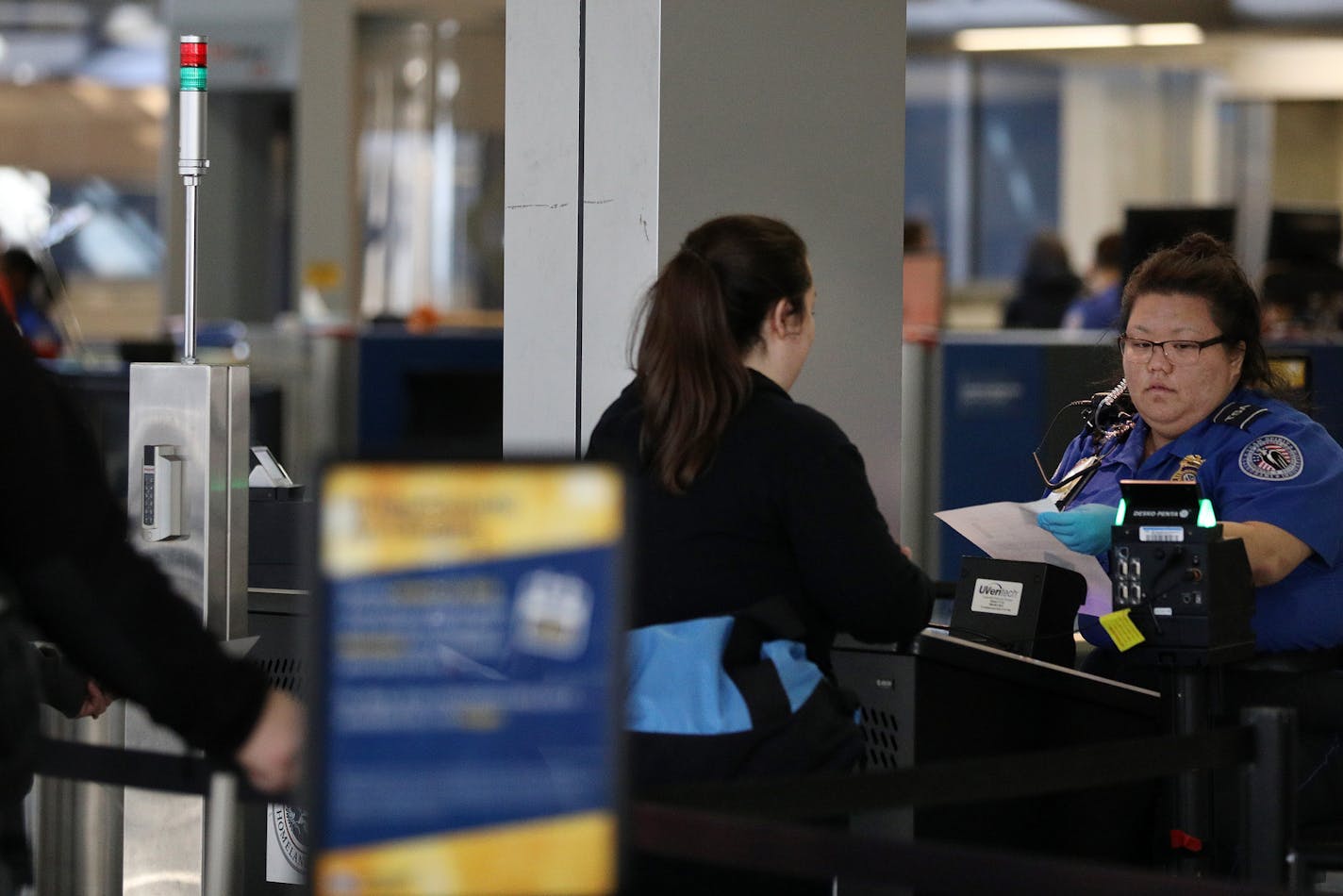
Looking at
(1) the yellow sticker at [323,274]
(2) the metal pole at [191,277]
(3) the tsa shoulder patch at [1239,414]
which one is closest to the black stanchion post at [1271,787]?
(3) the tsa shoulder patch at [1239,414]

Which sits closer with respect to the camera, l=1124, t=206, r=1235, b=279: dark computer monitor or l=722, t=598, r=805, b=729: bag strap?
l=722, t=598, r=805, b=729: bag strap

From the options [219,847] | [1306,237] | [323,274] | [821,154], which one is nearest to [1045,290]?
[1306,237]

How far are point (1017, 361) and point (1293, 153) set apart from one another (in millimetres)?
7286

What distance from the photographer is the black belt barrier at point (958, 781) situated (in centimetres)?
185

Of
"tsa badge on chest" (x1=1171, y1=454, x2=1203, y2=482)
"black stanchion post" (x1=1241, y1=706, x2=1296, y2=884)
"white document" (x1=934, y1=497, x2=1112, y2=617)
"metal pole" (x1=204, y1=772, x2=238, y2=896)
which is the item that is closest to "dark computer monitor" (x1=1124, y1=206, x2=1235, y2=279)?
"tsa badge on chest" (x1=1171, y1=454, x2=1203, y2=482)

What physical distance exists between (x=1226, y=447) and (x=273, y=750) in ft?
5.96

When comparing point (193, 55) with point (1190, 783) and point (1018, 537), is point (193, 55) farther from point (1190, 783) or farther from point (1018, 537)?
point (1190, 783)

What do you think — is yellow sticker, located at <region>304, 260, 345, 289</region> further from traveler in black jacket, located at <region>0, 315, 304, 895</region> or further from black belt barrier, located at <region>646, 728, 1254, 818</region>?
traveler in black jacket, located at <region>0, 315, 304, 895</region>

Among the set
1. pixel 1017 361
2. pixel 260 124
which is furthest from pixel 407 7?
pixel 1017 361

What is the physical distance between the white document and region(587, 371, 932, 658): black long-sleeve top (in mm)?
639

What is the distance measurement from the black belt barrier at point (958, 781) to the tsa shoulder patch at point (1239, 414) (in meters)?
0.93

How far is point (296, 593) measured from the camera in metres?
3.02

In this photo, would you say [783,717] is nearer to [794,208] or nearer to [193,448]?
[193,448]

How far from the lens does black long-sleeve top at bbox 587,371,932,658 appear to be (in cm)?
219
